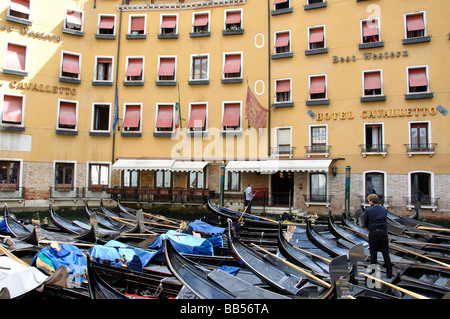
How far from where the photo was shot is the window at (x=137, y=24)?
46.9 ft

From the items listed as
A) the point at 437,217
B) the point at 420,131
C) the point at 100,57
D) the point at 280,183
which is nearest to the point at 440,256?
the point at 437,217

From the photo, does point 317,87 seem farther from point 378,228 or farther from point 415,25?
point 378,228

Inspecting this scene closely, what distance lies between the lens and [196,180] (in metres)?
13.6

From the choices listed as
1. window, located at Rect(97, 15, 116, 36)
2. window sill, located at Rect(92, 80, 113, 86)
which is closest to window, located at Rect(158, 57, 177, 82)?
window sill, located at Rect(92, 80, 113, 86)

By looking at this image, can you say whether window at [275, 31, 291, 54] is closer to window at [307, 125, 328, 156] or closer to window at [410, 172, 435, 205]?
window at [307, 125, 328, 156]

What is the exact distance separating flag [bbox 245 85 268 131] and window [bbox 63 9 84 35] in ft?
24.9

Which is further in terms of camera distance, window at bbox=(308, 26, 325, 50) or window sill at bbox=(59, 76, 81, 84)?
window sill at bbox=(59, 76, 81, 84)

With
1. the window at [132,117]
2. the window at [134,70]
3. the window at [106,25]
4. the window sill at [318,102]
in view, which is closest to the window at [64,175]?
the window at [132,117]

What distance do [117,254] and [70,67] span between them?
35.1 ft

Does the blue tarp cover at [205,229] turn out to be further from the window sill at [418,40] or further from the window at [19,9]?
the window at [19,9]

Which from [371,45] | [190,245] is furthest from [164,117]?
[190,245]

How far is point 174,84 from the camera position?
1371 centimetres

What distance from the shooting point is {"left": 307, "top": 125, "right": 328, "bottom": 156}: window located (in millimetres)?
12234

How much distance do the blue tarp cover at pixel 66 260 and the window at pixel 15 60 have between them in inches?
404
